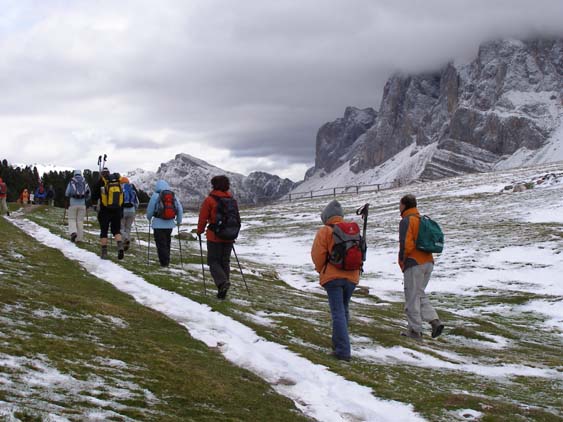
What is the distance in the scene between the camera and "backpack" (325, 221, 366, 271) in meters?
11.4

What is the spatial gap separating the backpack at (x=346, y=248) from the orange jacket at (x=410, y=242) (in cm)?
318

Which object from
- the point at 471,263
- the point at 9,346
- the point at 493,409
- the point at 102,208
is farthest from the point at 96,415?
the point at 471,263

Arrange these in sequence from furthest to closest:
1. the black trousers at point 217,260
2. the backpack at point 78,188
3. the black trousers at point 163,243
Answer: the backpack at point 78,188 < the black trousers at point 163,243 < the black trousers at point 217,260

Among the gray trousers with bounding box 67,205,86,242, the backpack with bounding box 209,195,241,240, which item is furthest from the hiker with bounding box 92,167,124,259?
the backpack with bounding box 209,195,241,240

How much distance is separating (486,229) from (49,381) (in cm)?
3924

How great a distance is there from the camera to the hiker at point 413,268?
14.3 metres

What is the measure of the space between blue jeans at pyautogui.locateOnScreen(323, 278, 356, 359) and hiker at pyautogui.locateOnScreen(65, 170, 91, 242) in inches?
577

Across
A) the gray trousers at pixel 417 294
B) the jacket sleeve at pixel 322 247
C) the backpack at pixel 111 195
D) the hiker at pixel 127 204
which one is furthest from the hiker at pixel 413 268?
the hiker at pixel 127 204

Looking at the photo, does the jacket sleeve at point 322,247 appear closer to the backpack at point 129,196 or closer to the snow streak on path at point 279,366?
the snow streak on path at point 279,366

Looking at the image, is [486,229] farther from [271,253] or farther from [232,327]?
[232,327]

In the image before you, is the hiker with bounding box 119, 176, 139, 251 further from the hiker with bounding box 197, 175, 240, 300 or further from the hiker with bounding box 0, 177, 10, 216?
the hiker with bounding box 0, 177, 10, 216

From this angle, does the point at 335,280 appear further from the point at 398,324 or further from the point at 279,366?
Answer: the point at 398,324

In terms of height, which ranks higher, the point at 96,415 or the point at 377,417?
the point at 96,415

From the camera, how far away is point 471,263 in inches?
1276
